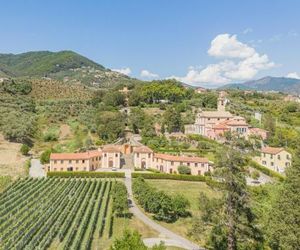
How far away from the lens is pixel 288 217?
2523 centimetres

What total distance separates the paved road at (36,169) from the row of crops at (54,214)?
4.16 metres

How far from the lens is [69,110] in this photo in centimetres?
10388

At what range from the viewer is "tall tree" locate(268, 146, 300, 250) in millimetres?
24141

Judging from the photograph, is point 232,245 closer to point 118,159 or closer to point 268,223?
point 268,223

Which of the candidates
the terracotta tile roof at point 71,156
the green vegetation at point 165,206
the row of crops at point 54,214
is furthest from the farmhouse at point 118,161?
the green vegetation at point 165,206

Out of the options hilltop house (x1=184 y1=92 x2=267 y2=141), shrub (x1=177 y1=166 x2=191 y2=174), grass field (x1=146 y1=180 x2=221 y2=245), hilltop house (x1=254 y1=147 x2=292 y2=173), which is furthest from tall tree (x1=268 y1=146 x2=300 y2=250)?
hilltop house (x1=184 y1=92 x2=267 y2=141)

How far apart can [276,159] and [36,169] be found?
147 feet

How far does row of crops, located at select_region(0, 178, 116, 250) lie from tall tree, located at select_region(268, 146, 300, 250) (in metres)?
16.2

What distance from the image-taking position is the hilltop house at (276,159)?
198 ft

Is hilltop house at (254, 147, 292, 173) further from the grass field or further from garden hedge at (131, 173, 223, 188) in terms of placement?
the grass field

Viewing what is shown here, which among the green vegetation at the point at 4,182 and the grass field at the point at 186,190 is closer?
the grass field at the point at 186,190

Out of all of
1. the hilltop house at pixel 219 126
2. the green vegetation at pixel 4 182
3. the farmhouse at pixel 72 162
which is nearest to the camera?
the green vegetation at pixel 4 182

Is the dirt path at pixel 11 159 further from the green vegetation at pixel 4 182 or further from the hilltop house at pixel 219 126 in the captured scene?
the hilltop house at pixel 219 126

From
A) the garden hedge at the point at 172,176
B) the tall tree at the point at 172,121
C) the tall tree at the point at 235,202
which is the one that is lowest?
the garden hedge at the point at 172,176
